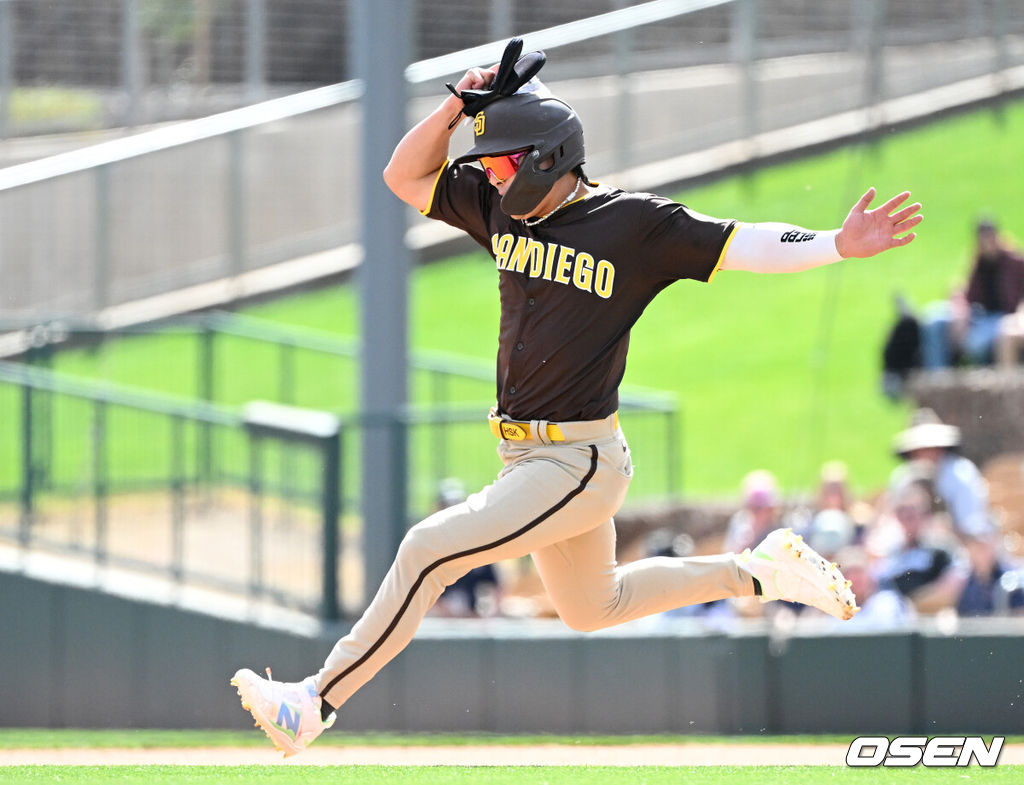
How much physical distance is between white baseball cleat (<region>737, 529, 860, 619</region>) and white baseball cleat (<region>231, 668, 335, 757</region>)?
139cm

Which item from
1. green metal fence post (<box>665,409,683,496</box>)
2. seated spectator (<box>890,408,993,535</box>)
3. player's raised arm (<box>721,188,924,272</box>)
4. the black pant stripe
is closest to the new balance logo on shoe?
the black pant stripe

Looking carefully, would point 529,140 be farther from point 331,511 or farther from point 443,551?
point 331,511

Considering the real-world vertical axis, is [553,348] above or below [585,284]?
below

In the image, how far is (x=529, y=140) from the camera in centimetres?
447

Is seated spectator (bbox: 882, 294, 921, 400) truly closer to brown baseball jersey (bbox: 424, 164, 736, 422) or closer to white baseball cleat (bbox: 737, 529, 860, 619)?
white baseball cleat (bbox: 737, 529, 860, 619)

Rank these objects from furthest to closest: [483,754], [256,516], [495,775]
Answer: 1. [256,516]
2. [483,754]
3. [495,775]

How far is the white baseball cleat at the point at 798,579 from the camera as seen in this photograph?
4.87 meters

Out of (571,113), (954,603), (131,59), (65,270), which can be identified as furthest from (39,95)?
(571,113)

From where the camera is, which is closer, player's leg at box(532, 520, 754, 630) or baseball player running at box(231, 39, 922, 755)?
baseball player running at box(231, 39, 922, 755)

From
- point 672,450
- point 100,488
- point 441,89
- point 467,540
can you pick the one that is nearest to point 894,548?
point 672,450

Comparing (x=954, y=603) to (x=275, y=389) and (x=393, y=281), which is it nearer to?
(x=393, y=281)

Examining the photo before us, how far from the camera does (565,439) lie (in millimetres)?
4555

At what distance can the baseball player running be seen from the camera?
4.41 m

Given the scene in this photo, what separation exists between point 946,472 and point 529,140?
492 centimetres
